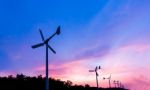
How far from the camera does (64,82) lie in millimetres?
142000

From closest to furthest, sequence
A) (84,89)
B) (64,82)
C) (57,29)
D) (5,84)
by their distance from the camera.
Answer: (57,29)
(5,84)
(64,82)
(84,89)

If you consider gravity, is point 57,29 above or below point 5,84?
above

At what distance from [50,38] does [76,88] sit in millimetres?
90053

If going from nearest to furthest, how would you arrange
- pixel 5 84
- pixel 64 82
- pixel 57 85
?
pixel 5 84, pixel 57 85, pixel 64 82

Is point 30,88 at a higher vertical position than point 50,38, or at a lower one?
lower

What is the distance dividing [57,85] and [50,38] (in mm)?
73651

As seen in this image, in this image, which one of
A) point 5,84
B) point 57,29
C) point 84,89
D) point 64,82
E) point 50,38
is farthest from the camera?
point 84,89

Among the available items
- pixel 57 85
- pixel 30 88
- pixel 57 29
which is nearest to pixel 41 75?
pixel 57 85

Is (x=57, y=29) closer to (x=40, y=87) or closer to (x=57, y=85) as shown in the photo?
(x=40, y=87)

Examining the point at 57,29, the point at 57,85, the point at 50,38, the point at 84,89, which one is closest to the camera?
the point at 57,29

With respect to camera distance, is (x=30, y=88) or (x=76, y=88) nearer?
(x=30, y=88)

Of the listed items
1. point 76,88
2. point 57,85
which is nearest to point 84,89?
point 76,88

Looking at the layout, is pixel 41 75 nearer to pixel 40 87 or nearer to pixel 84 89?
pixel 40 87

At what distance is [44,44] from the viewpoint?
2482 inches
